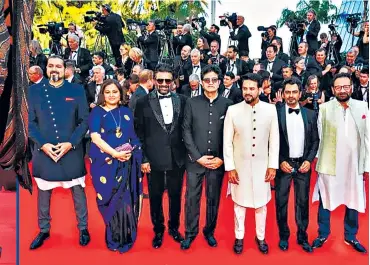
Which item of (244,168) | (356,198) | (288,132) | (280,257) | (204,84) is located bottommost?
(280,257)

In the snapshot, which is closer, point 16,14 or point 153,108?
point 16,14

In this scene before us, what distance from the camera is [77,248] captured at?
13.8 ft

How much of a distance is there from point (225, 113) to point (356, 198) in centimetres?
127

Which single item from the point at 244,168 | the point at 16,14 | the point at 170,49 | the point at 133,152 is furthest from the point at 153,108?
the point at 170,49

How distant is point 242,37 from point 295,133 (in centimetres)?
369

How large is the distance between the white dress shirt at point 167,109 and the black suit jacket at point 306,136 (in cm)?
87

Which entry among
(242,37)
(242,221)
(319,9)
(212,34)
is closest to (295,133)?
(242,221)

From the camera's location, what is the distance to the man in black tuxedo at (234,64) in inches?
288

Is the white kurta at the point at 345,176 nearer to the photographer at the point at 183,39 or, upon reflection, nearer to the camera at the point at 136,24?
the photographer at the point at 183,39

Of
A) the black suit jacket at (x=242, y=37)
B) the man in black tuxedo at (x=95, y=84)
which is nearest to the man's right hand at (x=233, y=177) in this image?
the man in black tuxedo at (x=95, y=84)

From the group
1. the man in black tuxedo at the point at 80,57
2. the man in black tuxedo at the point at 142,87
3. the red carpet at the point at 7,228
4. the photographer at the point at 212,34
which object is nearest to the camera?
the red carpet at the point at 7,228

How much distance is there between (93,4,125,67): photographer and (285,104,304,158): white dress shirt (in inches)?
155

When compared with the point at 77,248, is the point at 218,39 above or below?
above

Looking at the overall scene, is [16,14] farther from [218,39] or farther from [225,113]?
[218,39]
